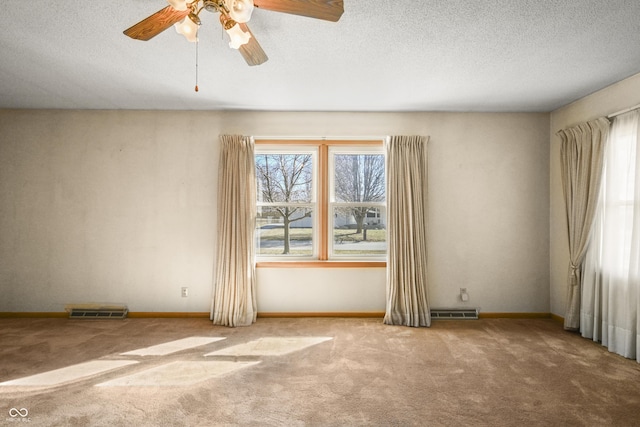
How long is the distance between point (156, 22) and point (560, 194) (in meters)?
4.52

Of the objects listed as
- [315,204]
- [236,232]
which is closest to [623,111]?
[315,204]

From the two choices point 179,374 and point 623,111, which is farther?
point 623,111

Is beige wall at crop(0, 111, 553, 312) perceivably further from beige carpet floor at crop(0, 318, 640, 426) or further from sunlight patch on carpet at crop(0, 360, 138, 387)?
sunlight patch on carpet at crop(0, 360, 138, 387)

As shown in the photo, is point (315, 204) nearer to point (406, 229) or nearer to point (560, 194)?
point (406, 229)

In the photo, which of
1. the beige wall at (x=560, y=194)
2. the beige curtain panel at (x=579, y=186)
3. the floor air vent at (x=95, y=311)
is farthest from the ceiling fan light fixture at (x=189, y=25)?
the beige wall at (x=560, y=194)

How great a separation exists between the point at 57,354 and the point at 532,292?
17.1ft

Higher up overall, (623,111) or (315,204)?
(623,111)

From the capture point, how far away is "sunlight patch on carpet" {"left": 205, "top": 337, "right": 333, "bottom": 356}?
3.21 meters

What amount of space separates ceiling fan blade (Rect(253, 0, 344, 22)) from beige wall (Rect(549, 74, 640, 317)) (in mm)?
3356

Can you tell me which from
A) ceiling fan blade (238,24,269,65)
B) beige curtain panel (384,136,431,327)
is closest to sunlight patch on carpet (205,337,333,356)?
beige curtain panel (384,136,431,327)

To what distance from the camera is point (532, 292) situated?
434 cm

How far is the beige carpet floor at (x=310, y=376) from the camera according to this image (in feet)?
7.24

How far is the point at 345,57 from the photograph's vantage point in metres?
2.85

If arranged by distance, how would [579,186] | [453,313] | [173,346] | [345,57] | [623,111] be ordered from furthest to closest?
[453,313]
[579,186]
[173,346]
[623,111]
[345,57]
